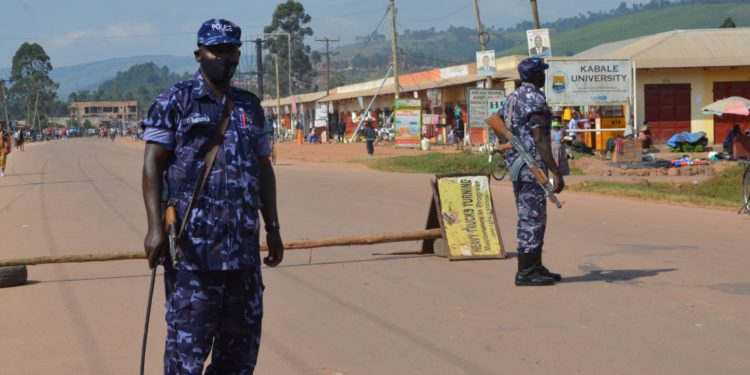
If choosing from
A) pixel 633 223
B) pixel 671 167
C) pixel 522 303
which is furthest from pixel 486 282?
pixel 671 167

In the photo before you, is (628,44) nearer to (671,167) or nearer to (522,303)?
(671,167)

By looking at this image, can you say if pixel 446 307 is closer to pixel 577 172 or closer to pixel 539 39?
pixel 539 39

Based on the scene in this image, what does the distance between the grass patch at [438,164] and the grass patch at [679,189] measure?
17.9ft

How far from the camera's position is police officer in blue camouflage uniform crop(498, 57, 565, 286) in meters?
8.30

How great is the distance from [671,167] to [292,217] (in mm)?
12715

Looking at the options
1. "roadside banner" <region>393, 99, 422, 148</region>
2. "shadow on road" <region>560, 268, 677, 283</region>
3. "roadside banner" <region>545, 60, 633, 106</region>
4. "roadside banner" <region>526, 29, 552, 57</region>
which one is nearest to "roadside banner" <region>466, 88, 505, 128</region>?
"roadside banner" <region>545, 60, 633, 106</region>

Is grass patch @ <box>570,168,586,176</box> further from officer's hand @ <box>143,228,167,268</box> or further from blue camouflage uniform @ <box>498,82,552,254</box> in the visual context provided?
officer's hand @ <box>143,228,167,268</box>

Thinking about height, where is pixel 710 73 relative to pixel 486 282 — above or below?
above

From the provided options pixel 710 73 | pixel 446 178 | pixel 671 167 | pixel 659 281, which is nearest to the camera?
pixel 659 281

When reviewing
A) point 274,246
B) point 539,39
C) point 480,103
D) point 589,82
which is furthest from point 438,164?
point 274,246

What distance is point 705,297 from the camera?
26.6 feet

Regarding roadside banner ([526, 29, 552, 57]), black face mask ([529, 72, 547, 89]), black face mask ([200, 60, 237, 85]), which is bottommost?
black face mask ([200, 60, 237, 85])

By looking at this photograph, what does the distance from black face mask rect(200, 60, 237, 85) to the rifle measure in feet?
14.5

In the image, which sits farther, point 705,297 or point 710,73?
point 710,73
